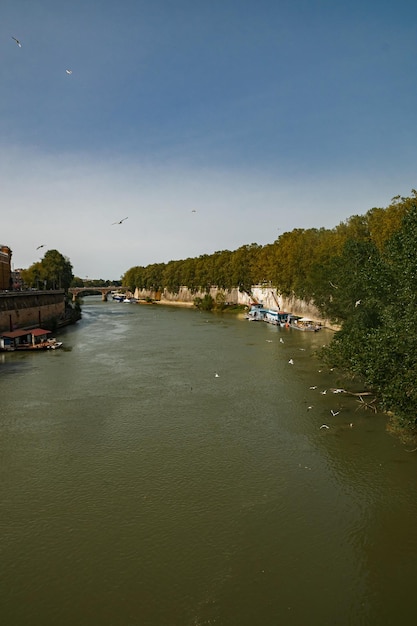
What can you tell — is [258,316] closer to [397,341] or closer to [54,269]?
[54,269]

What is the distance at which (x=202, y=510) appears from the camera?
13219mm

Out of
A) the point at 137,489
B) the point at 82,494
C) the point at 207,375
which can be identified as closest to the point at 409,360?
the point at 137,489

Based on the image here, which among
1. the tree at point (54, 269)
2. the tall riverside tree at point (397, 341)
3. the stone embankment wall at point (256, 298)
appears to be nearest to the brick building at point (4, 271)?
the tree at point (54, 269)

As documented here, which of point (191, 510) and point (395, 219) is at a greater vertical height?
point (395, 219)

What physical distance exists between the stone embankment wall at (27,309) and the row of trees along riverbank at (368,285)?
33294mm

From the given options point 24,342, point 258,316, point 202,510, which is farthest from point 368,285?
point 258,316

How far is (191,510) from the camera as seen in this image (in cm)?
1322

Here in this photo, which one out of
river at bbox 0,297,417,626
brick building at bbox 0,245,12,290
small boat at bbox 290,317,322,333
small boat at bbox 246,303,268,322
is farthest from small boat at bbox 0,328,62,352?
small boat at bbox 246,303,268,322

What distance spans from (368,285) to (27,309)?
44938mm

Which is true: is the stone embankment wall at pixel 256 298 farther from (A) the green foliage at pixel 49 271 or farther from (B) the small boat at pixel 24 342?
(A) the green foliage at pixel 49 271

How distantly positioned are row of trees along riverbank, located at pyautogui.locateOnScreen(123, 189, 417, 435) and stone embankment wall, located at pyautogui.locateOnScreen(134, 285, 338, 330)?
2641mm

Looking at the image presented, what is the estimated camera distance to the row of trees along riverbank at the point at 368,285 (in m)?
15.1

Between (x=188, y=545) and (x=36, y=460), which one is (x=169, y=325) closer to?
(x=36, y=460)

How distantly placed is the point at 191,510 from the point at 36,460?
6957 millimetres
